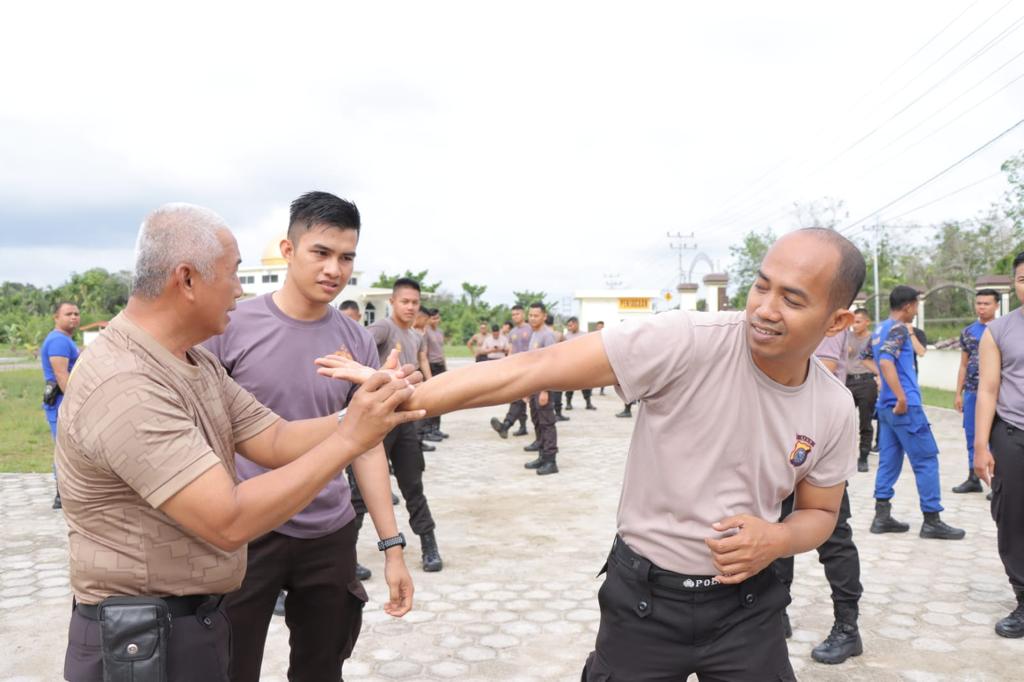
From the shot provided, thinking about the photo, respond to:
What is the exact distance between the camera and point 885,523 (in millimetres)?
6902

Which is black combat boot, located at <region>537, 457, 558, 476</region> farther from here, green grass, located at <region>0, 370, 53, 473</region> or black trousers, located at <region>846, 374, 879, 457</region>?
green grass, located at <region>0, 370, 53, 473</region>

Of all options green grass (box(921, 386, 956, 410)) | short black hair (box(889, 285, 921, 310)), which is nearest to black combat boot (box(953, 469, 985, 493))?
short black hair (box(889, 285, 921, 310))

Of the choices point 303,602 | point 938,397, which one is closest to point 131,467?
point 303,602

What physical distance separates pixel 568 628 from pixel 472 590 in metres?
0.94

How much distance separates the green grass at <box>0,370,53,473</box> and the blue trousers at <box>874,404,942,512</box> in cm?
1010

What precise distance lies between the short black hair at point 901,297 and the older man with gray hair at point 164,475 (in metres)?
6.41

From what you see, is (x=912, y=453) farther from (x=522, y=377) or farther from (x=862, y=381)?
(x=522, y=377)

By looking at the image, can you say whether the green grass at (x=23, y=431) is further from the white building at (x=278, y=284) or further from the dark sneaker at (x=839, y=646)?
the white building at (x=278, y=284)

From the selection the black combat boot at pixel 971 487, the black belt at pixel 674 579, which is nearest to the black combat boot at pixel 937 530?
the black combat boot at pixel 971 487

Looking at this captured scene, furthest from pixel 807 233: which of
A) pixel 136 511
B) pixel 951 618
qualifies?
pixel 951 618

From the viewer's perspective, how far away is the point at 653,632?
7.47 feet

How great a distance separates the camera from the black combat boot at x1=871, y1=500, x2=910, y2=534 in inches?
272

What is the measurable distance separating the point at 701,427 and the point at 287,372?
1.61 meters

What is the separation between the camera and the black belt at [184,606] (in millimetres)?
1992
